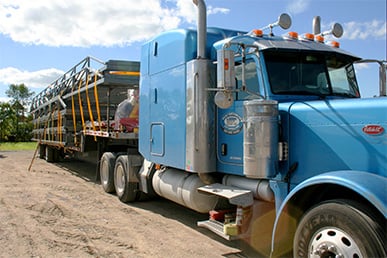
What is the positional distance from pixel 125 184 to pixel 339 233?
5364 mm

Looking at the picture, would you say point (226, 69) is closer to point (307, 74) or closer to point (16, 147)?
point (307, 74)

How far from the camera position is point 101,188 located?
9.71 m

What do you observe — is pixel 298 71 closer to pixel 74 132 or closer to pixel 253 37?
pixel 253 37

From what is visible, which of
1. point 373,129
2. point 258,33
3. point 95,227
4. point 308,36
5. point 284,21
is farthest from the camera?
point 95,227

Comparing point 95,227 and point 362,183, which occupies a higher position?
point 362,183

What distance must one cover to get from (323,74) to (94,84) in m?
6.39

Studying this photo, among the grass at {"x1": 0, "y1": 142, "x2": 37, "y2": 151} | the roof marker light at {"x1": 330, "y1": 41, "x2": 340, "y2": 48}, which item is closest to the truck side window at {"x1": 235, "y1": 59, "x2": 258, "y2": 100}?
the roof marker light at {"x1": 330, "y1": 41, "x2": 340, "y2": 48}

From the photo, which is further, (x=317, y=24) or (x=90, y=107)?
(x=90, y=107)

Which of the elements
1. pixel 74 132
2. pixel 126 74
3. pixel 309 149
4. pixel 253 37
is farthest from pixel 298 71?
pixel 74 132

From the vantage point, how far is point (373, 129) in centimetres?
340

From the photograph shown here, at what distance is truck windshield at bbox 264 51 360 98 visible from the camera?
4.63 metres

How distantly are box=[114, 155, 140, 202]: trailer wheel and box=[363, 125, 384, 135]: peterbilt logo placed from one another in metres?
5.26

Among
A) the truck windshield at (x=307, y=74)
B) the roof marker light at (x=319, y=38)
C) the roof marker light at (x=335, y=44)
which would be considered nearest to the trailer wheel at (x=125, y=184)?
the truck windshield at (x=307, y=74)

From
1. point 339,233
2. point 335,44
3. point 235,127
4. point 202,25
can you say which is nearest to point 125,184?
point 235,127
